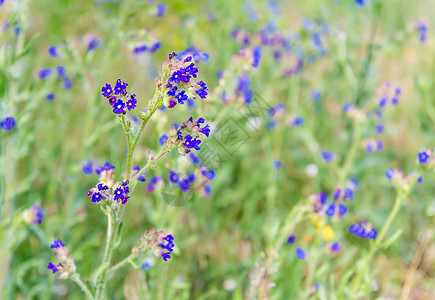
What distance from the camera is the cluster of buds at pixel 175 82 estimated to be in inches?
66.5

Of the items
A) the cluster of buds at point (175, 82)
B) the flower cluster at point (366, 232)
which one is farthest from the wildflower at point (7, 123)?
the flower cluster at point (366, 232)

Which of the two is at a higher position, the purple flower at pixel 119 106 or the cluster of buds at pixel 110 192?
the purple flower at pixel 119 106

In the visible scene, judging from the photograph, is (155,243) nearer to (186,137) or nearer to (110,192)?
(110,192)

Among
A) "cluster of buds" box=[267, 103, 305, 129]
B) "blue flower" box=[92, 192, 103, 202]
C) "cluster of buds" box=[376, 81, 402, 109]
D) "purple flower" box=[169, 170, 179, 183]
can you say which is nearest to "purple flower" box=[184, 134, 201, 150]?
"blue flower" box=[92, 192, 103, 202]

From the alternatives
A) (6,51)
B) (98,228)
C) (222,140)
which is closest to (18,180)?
(98,228)

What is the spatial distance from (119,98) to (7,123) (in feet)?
3.98

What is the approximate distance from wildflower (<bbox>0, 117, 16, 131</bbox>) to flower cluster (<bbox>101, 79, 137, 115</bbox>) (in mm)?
1191

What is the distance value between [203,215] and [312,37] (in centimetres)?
187

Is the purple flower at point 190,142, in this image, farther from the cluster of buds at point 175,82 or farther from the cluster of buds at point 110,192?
the cluster of buds at point 110,192

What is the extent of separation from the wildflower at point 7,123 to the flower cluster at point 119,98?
1.19 meters

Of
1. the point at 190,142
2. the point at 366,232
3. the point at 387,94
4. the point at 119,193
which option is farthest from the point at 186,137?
the point at 387,94

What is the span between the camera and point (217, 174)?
12.9 feet

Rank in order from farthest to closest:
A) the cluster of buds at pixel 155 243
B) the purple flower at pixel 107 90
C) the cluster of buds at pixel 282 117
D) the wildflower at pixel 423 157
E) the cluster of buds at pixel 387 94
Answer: the cluster of buds at pixel 282 117
the cluster of buds at pixel 387 94
the wildflower at pixel 423 157
the cluster of buds at pixel 155 243
the purple flower at pixel 107 90

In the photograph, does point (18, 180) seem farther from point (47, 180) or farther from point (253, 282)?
point (253, 282)
